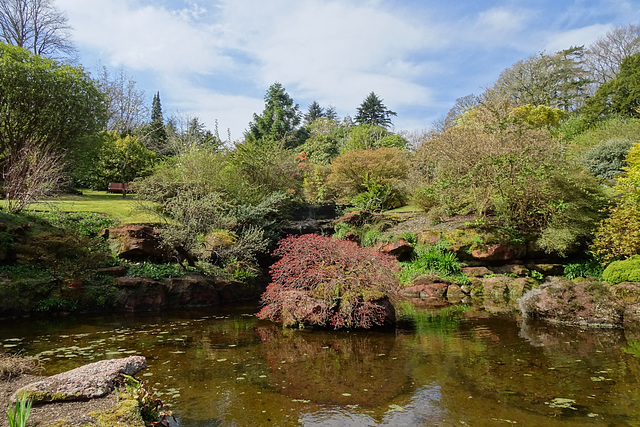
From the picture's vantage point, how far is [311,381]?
17.4 ft

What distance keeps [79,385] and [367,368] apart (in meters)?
3.80

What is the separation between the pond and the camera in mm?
4238

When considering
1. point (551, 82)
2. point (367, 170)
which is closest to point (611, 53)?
point (551, 82)

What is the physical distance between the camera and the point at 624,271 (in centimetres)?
1028

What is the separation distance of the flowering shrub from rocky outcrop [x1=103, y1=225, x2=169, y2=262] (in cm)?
556

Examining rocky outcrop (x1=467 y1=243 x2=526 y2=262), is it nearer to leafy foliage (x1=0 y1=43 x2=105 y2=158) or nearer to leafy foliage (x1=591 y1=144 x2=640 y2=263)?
leafy foliage (x1=591 y1=144 x2=640 y2=263)

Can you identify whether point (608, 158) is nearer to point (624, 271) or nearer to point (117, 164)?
point (624, 271)

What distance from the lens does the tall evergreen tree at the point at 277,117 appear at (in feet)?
148

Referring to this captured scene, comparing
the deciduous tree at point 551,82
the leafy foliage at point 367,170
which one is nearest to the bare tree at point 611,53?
the deciduous tree at point 551,82

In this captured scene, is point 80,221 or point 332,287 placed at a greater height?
point 80,221

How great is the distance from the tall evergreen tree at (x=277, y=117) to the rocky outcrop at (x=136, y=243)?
107 ft

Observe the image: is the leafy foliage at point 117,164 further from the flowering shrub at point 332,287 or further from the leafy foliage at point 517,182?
the flowering shrub at point 332,287

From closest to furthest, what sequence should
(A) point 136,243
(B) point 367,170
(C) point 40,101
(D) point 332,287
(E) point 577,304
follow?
(D) point 332,287 → (E) point 577,304 → (A) point 136,243 → (C) point 40,101 → (B) point 367,170

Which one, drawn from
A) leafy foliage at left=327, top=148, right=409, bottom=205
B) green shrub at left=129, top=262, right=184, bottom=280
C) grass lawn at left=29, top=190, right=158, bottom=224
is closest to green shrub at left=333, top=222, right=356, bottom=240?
leafy foliage at left=327, top=148, right=409, bottom=205
